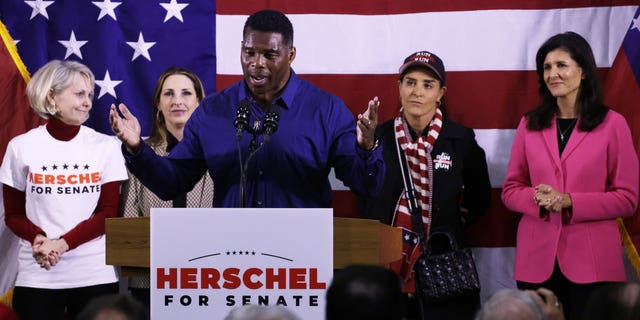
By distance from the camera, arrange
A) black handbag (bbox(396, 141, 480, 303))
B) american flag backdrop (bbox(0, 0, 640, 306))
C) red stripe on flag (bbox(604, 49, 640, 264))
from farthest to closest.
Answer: american flag backdrop (bbox(0, 0, 640, 306)) < red stripe on flag (bbox(604, 49, 640, 264)) < black handbag (bbox(396, 141, 480, 303))

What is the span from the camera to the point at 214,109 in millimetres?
4191

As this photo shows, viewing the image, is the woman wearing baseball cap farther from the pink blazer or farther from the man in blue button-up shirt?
the man in blue button-up shirt

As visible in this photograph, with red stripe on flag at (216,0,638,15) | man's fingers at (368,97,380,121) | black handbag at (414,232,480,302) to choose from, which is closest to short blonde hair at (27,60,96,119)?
red stripe on flag at (216,0,638,15)

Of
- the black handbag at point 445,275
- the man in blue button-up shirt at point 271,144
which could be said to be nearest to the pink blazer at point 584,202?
the black handbag at point 445,275

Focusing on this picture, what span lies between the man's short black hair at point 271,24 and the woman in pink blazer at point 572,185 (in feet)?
5.66

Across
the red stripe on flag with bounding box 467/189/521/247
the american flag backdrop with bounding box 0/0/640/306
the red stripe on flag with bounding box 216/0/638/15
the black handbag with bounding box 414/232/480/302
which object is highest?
the red stripe on flag with bounding box 216/0/638/15

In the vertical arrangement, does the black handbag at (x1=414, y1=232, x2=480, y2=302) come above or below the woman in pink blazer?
below

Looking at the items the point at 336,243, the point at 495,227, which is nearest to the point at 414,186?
the point at 495,227

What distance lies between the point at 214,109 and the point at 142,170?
540mm

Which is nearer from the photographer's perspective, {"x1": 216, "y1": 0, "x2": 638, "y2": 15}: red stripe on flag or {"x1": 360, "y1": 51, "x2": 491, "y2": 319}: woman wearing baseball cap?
{"x1": 360, "y1": 51, "x2": 491, "y2": 319}: woman wearing baseball cap

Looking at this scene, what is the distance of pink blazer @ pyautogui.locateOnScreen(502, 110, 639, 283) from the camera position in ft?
16.5

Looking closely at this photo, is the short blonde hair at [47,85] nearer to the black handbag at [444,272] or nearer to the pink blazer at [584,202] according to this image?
the black handbag at [444,272]

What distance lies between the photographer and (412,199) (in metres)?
5.36

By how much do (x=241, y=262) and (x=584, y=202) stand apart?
2266mm
